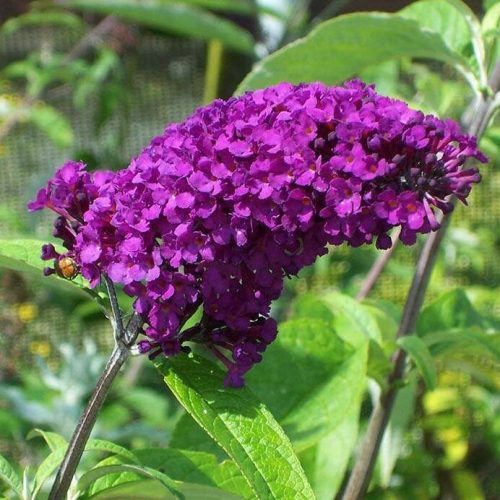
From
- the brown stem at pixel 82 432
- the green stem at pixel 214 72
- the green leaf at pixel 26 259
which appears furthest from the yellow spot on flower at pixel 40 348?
the brown stem at pixel 82 432

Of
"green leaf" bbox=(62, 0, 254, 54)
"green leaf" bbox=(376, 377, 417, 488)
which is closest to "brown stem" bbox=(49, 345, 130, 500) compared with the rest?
"green leaf" bbox=(376, 377, 417, 488)

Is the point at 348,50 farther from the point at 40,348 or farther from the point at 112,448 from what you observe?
the point at 40,348

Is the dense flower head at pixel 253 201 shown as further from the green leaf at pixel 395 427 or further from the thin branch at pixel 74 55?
the thin branch at pixel 74 55

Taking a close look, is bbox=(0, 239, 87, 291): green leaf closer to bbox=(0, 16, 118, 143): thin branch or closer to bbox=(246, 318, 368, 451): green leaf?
bbox=(246, 318, 368, 451): green leaf

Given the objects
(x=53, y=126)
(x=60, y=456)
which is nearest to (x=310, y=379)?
(x=60, y=456)

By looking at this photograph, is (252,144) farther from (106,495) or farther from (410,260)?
(410,260)

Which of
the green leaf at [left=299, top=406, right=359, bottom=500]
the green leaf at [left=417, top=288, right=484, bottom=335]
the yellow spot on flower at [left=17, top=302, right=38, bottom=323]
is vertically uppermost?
the green leaf at [left=417, top=288, right=484, bottom=335]

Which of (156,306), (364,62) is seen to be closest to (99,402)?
(156,306)
